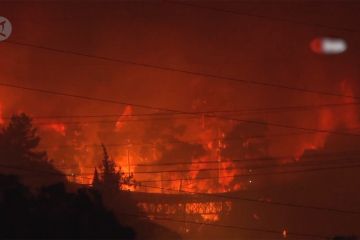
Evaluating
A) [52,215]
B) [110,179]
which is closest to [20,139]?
[110,179]

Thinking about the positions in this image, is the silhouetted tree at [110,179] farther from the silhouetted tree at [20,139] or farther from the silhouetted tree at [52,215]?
the silhouetted tree at [52,215]

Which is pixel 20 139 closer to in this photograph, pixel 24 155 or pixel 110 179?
pixel 24 155

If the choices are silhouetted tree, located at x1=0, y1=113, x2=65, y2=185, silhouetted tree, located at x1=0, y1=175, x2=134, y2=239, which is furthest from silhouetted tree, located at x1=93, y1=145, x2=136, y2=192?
silhouetted tree, located at x1=0, y1=175, x2=134, y2=239

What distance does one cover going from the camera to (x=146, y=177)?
4719 centimetres

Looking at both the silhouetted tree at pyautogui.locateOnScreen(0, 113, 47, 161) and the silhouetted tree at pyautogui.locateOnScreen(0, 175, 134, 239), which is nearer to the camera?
the silhouetted tree at pyautogui.locateOnScreen(0, 175, 134, 239)

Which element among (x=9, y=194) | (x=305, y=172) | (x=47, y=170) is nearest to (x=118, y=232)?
(x=9, y=194)

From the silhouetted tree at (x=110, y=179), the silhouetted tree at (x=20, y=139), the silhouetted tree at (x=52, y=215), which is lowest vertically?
the silhouetted tree at (x=52, y=215)

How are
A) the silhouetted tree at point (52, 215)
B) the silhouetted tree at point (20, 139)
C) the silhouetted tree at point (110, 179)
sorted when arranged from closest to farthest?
the silhouetted tree at point (52, 215), the silhouetted tree at point (110, 179), the silhouetted tree at point (20, 139)

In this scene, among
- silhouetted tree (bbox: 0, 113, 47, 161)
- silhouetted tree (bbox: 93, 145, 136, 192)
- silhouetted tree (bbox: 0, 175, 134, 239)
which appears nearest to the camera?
silhouetted tree (bbox: 0, 175, 134, 239)

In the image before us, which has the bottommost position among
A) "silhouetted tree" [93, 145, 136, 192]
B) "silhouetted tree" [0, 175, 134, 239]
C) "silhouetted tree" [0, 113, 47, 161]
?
"silhouetted tree" [0, 175, 134, 239]

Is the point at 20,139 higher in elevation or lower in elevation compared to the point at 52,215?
higher

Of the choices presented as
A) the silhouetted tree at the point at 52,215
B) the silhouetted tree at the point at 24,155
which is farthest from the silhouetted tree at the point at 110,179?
the silhouetted tree at the point at 52,215

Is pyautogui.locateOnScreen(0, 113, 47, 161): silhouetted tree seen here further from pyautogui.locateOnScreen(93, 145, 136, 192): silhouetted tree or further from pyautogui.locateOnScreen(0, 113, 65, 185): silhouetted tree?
pyautogui.locateOnScreen(93, 145, 136, 192): silhouetted tree

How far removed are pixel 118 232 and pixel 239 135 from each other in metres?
29.1
